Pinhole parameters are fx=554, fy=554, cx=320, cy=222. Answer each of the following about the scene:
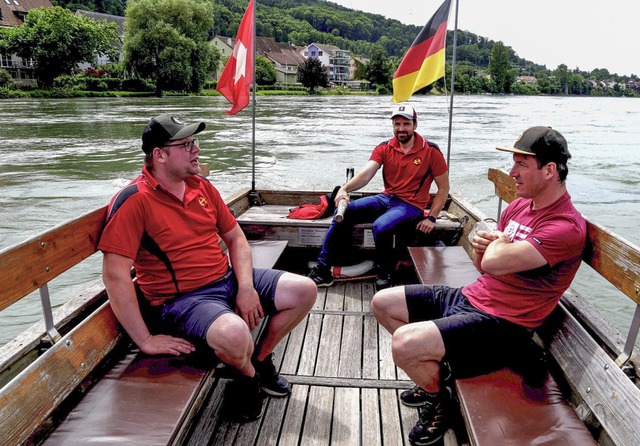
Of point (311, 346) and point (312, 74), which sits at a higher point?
point (312, 74)

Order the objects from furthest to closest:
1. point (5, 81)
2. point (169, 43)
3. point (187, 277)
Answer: point (169, 43)
point (5, 81)
point (187, 277)

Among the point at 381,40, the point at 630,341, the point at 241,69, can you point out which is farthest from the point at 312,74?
the point at 381,40

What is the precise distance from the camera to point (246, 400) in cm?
267

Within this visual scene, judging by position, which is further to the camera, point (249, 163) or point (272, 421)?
point (249, 163)

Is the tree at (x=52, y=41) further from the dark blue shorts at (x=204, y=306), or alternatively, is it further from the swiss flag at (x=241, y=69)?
the dark blue shorts at (x=204, y=306)

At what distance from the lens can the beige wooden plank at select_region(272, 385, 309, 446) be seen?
2.57m

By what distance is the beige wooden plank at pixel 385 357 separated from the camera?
319cm

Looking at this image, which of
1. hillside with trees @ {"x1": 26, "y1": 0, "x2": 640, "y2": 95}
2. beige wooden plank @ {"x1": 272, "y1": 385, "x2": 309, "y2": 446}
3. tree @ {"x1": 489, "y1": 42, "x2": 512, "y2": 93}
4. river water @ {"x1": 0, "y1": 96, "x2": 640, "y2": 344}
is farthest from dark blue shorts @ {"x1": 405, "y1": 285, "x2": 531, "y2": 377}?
tree @ {"x1": 489, "y1": 42, "x2": 512, "y2": 93}

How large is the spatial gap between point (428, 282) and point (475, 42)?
200 m

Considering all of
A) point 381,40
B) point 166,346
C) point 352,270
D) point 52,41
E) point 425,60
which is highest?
point 381,40

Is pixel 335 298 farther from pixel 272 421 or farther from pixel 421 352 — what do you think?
pixel 421 352

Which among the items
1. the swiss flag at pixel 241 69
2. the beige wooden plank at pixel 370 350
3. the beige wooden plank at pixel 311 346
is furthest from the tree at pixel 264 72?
the beige wooden plank at pixel 370 350

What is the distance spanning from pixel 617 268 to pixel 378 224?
231 centimetres

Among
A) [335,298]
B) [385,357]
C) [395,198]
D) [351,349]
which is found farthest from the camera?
[395,198]
